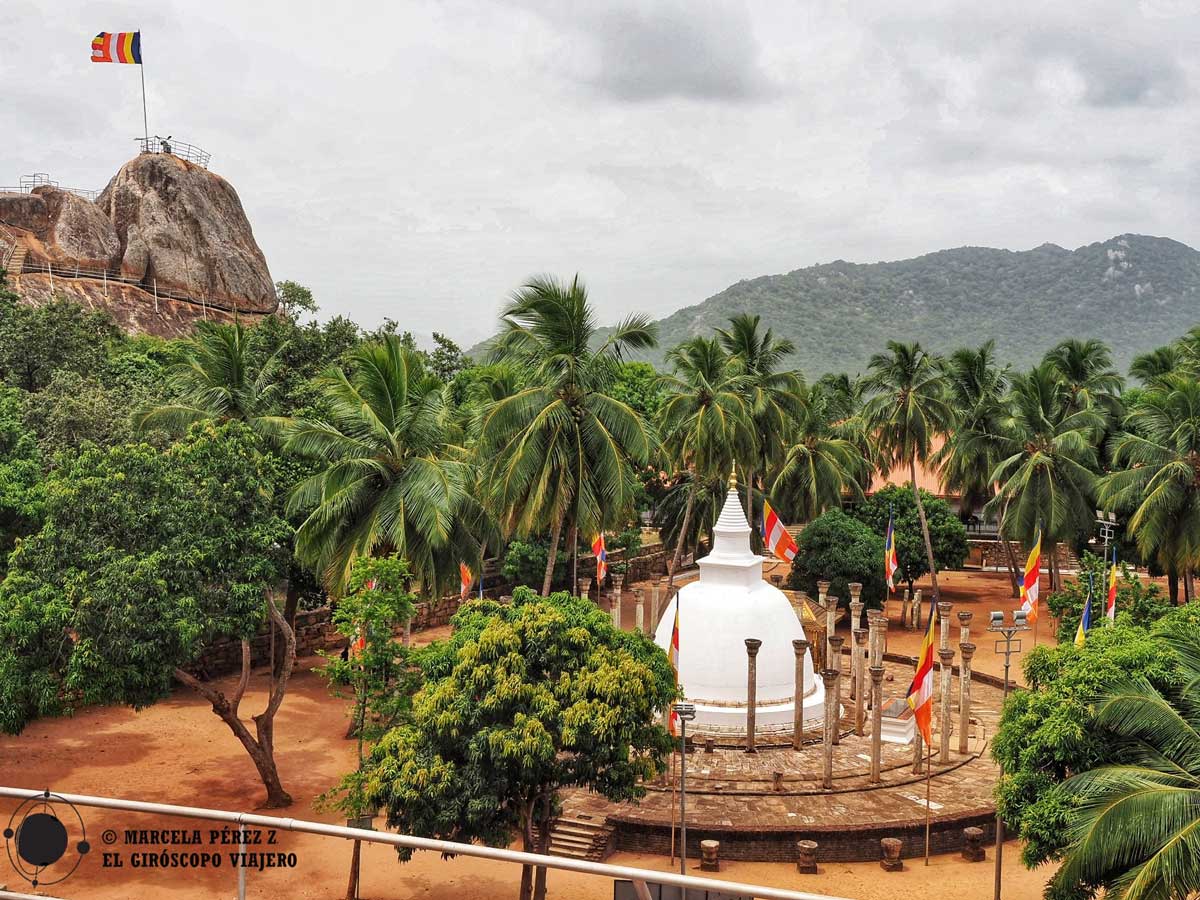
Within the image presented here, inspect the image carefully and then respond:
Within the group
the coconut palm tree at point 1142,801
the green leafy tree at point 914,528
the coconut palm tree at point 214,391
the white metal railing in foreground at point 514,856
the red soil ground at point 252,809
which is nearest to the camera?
the white metal railing in foreground at point 514,856

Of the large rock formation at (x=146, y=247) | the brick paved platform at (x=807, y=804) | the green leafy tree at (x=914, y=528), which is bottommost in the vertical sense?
the brick paved platform at (x=807, y=804)

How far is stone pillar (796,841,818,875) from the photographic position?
20158 millimetres

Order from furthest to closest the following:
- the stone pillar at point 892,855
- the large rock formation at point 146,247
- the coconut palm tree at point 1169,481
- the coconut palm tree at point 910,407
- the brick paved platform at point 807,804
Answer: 1. the large rock formation at point 146,247
2. the coconut palm tree at point 910,407
3. the coconut palm tree at point 1169,481
4. the brick paved platform at point 807,804
5. the stone pillar at point 892,855

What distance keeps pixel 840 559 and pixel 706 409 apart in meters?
8.77

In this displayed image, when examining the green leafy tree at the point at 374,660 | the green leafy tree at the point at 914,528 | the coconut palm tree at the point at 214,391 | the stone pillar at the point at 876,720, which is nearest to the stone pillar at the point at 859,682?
the stone pillar at the point at 876,720

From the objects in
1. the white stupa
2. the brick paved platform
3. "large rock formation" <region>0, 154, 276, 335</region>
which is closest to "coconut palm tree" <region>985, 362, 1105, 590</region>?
the brick paved platform

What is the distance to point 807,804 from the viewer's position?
22.4 meters

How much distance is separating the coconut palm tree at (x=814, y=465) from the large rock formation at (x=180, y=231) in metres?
52.2

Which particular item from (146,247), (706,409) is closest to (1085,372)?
(706,409)

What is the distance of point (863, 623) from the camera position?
43594 millimetres

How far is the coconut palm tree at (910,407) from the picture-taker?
43969 mm

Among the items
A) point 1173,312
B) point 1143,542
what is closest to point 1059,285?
point 1173,312

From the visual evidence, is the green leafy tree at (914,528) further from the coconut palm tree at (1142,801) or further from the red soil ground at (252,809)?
the coconut palm tree at (1142,801)

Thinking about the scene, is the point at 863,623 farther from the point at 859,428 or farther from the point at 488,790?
the point at 488,790
